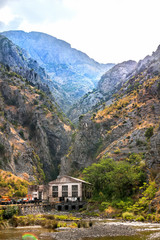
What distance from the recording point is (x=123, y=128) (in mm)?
116000

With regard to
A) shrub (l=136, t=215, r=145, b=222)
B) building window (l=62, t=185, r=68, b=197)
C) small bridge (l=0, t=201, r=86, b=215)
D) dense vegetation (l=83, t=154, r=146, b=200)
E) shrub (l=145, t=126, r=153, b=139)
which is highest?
shrub (l=145, t=126, r=153, b=139)

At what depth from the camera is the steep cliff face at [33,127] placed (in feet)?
451

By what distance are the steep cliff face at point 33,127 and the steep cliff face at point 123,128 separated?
18.8m

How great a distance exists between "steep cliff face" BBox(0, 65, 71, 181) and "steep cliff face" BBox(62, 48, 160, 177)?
18800 millimetres

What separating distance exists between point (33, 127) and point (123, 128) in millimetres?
63745

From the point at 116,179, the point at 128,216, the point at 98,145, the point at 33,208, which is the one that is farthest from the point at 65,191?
the point at 98,145

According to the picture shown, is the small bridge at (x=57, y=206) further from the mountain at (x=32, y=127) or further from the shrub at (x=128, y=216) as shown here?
the mountain at (x=32, y=127)

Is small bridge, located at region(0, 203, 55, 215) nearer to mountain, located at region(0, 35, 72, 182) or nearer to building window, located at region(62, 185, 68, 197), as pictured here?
building window, located at region(62, 185, 68, 197)

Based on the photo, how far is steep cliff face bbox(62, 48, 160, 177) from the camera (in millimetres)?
100062

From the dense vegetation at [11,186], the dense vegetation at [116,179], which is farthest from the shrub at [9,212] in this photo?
the dense vegetation at [11,186]

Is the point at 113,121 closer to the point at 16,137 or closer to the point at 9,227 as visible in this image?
the point at 16,137

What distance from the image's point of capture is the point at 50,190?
8525 centimetres

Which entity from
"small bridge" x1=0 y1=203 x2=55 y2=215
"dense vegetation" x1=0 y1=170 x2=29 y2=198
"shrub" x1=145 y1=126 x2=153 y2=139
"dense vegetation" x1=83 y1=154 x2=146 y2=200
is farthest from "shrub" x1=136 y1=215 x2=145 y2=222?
"dense vegetation" x1=0 y1=170 x2=29 y2=198

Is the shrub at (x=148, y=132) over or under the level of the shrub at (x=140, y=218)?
over
